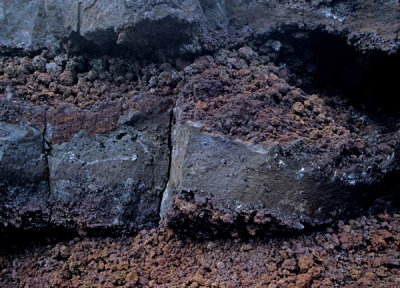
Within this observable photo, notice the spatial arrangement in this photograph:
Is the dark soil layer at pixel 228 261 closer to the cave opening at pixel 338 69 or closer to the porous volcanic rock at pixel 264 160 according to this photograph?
the porous volcanic rock at pixel 264 160

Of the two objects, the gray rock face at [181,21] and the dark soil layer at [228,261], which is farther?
the gray rock face at [181,21]

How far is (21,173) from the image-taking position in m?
2.52

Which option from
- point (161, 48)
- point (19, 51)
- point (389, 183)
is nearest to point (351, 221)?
point (389, 183)

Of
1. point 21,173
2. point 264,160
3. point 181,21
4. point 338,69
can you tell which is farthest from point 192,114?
point 338,69

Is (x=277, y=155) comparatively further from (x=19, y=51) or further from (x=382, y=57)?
(x=19, y=51)

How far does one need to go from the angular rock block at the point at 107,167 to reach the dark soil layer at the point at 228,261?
182mm

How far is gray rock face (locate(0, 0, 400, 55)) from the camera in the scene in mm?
2519

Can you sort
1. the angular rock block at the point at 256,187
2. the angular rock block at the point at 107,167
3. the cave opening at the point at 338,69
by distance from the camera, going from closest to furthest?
1. the angular rock block at the point at 256,187
2. the angular rock block at the point at 107,167
3. the cave opening at the point at 338,69

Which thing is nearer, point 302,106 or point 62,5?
point 302,106

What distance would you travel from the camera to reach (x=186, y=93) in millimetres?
2477

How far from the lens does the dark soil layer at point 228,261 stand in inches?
77.5

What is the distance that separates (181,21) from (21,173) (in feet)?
5.08

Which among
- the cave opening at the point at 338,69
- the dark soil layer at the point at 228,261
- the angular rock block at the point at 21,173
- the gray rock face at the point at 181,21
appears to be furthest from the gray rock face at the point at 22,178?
the cave opening at the point at 338,69

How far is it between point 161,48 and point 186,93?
504 mm
